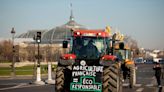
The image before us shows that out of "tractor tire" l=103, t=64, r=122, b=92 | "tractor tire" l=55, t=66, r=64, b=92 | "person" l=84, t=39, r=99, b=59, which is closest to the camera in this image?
"tractor tire" l=103, t=64, r=122, b=92

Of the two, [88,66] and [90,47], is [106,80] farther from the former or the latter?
[90,47]

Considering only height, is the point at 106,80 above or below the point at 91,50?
below

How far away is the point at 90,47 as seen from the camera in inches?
639

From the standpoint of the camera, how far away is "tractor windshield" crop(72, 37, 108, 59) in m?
16.0

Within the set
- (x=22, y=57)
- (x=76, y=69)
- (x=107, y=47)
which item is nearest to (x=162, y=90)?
(x=107, y=47)

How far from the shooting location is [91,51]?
16094 millimetres

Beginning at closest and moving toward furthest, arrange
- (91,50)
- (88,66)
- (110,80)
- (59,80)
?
1. (110,80)
2. (88,66)
3. (59,80)
4. (91,50)

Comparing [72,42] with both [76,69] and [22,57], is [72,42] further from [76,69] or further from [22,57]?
[22,57]

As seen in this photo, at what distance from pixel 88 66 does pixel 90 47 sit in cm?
122

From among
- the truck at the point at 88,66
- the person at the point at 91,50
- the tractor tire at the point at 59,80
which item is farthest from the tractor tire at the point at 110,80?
the tractor tire at the point at 59,80

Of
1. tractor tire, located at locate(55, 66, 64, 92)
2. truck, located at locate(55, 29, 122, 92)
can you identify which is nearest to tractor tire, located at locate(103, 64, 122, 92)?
truck, located at locate(55, 29, 122, 92)

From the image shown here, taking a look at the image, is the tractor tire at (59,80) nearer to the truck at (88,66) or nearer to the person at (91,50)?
the truck at (88,66)

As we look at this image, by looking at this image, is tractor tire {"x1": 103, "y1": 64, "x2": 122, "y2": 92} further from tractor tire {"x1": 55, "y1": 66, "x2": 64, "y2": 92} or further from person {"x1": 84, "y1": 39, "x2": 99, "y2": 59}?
tractor tire {"x1": 55, "y1": 66, "x2": 64, "y2": 92}

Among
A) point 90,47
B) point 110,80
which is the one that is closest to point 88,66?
point 110,80
